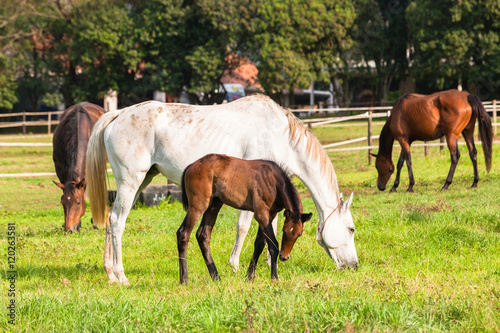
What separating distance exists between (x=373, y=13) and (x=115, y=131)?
103ft

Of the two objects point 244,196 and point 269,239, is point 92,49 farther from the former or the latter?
point 269,239

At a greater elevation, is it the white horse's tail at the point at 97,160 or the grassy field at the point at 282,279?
the white horse's tail at the point at 97,160

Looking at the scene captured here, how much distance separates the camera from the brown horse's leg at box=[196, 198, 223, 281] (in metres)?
5.29

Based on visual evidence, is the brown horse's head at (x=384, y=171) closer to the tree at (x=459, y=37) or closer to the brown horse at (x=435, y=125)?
the brown horse at (x=435, y=125)

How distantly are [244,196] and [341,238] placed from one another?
1.14m

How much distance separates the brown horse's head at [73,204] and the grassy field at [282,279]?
0.23 metres

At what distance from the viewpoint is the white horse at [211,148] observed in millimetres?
5766

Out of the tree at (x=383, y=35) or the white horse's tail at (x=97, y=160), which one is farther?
the tree at (x=383, y=35)

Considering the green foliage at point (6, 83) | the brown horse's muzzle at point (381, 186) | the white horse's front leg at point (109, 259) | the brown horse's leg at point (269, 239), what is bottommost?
the brown horse's muzzle at point (381, 186)

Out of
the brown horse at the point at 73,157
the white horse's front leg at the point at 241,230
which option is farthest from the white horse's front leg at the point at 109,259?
the brown horse at the point at 73,157

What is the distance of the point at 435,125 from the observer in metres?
11.7

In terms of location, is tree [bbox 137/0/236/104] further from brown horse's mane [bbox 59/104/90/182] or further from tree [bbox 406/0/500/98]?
brown horse's mane [bbox 59/104/90/182]

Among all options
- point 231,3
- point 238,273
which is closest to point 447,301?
point 238,273

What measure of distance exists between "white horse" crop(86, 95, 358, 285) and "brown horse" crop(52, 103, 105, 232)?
2.54m
